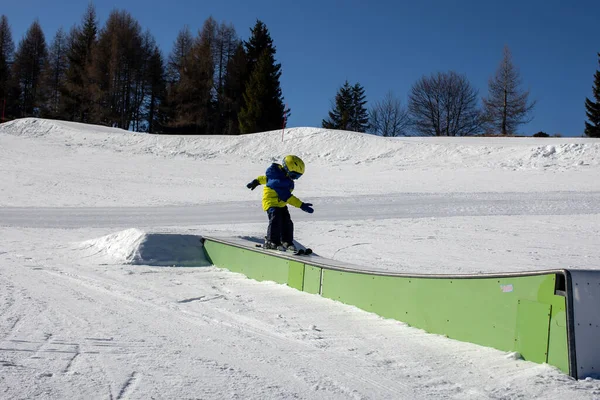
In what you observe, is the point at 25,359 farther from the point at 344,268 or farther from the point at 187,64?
the point at 187,64

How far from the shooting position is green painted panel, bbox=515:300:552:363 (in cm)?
353

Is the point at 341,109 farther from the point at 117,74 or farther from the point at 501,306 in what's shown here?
the point at 501,306

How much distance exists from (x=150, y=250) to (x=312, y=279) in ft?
11.4

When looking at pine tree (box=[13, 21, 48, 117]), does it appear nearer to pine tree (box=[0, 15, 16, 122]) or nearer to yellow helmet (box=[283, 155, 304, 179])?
pine tree (box=[0, 15, 16, 122])

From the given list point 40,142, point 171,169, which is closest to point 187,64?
point 40,142

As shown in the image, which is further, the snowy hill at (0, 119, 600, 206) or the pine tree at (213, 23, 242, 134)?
the pine tree at (213, 23, 242, 134)

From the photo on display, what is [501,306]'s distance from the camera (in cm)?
387

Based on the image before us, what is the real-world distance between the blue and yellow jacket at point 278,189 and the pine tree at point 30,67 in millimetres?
56055

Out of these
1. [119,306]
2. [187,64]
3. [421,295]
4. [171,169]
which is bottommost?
[119,306]

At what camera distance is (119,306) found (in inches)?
203

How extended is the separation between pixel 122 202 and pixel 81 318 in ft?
47.6

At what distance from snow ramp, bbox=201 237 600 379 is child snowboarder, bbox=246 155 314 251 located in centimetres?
194

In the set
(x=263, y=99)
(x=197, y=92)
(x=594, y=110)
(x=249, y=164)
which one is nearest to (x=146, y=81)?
(x=197, y=92)

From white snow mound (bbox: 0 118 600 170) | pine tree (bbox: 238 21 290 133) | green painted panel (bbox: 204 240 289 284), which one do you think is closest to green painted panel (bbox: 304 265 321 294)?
green painted panel (bbox: 204 240 289 284)
